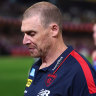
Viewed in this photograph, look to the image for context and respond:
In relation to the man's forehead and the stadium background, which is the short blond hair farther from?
the stadium background

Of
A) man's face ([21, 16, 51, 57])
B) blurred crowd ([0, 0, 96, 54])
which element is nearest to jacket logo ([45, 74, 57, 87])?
man's face ([21, 16, 51, 57])

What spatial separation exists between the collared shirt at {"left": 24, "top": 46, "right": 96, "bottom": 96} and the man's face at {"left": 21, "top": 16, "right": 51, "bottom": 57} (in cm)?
15

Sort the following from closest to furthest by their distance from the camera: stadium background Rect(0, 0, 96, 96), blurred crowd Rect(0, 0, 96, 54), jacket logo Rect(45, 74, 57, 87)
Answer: jacket logo Rect(45, 74, 57, 87) → stadium background Rect(0, 0, 96, 96) → blurred crowd Rect(0, 0, 96, 54)

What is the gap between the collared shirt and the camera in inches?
96.6

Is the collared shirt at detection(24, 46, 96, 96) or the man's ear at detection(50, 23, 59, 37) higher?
the man's ear at detection(50, 23, 59, 37)

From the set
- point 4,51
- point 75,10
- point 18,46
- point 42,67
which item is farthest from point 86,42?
point 42,67

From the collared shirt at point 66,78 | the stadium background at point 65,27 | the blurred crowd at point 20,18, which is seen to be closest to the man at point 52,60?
the collared shirt at point 66,78

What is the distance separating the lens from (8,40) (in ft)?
100

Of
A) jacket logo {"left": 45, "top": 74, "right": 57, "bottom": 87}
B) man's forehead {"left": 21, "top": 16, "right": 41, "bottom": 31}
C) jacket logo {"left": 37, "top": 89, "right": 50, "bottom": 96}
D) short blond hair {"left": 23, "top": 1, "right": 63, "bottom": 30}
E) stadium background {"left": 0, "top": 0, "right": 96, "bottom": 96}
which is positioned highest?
short blond hair {"left": 23, "top": 1, "right": 63, "bottom": 30}

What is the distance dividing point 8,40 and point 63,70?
28.3 m

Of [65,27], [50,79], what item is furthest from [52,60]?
[65,27]

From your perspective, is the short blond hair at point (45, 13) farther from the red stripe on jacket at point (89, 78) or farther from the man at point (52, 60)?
the red stripe on jacket at point (89, 78)

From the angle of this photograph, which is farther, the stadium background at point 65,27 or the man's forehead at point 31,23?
the stadium background at point 65,27

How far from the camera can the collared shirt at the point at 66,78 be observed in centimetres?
245
